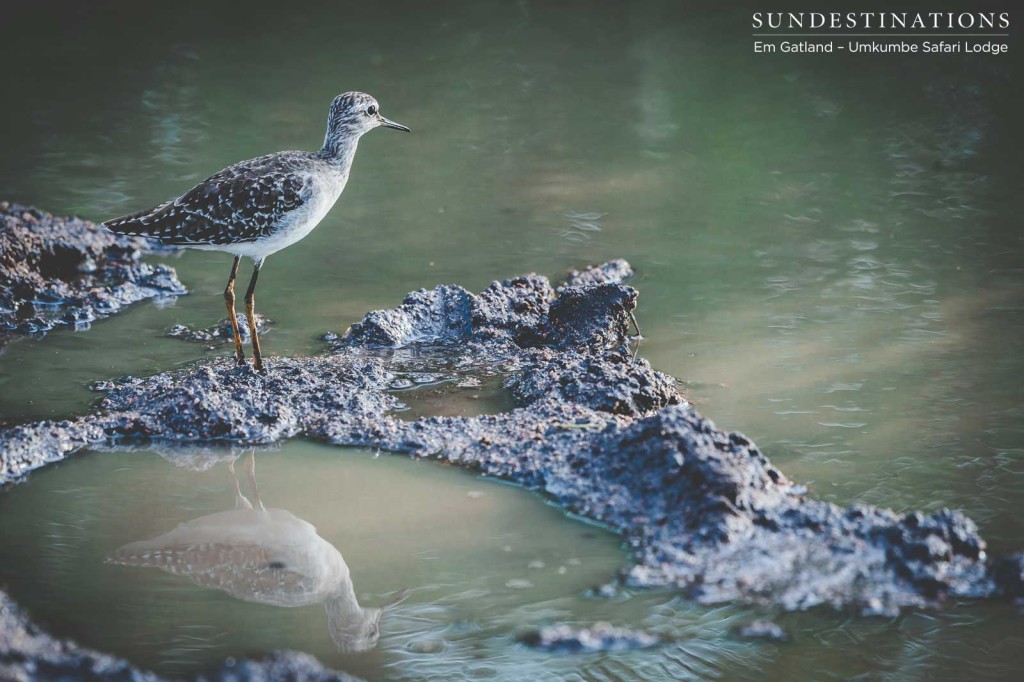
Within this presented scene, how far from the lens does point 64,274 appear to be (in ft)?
22.6

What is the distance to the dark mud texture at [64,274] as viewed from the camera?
6.31 m

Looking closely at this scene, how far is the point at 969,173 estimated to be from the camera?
8.12m

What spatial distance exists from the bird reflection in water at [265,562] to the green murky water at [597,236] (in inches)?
2.5

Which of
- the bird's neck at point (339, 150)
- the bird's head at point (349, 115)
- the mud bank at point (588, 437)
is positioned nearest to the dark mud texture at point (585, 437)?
the mud bank at point (588, 437)

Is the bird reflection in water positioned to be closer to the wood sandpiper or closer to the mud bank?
the mud bank

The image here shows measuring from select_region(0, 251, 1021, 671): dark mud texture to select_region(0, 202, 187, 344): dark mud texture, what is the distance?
1.12m

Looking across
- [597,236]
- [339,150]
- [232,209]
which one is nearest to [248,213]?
[232,209]

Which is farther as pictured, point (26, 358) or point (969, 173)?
point (969, 173)

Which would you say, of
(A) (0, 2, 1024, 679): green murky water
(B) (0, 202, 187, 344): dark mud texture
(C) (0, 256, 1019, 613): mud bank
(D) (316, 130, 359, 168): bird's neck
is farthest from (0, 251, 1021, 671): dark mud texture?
(B) (0, 202, 187, 344): dark mud texture

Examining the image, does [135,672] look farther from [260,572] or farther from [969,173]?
Answer: [969,173]

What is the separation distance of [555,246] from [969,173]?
10.3 feet

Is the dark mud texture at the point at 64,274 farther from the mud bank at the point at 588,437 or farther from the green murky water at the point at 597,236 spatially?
the mud bank at the point at 588,437

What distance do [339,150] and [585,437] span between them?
223 cm

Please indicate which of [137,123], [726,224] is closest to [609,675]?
[726,224]
